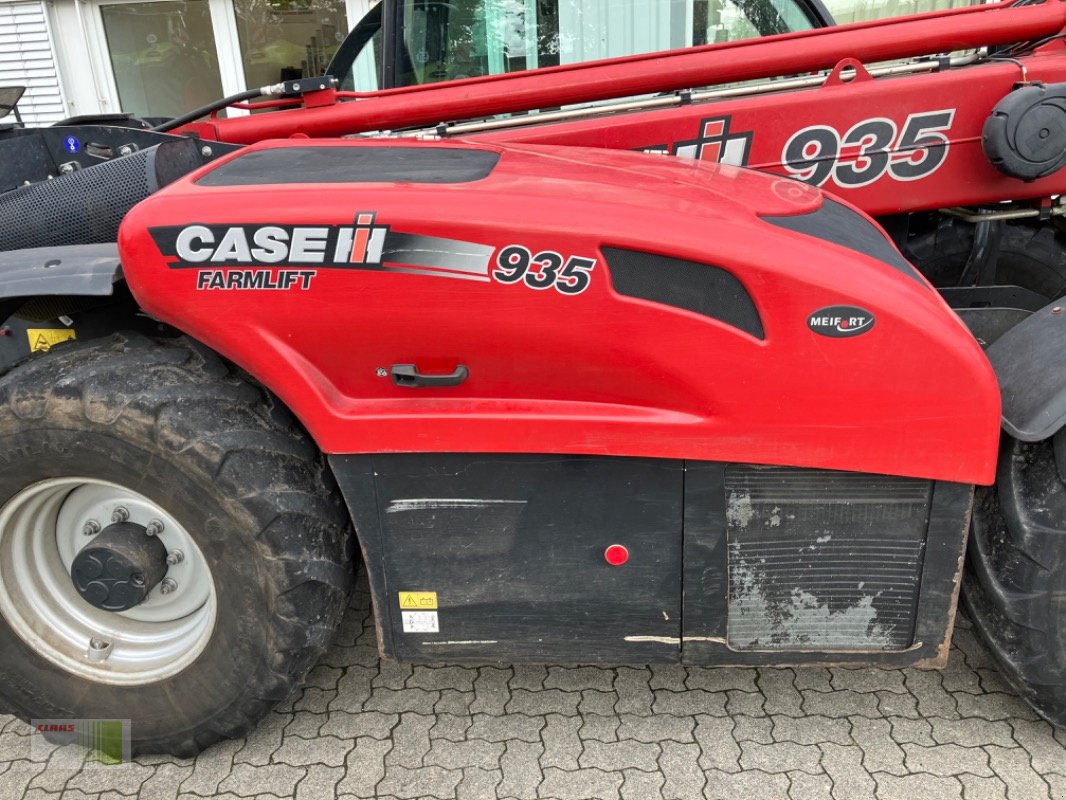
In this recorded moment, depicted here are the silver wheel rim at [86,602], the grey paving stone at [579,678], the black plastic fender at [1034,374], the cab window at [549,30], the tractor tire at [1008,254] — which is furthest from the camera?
the tractor tire at [1008,254]

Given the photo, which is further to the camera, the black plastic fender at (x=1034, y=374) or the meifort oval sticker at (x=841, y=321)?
the black plastic fender at (x=1034, y=374)

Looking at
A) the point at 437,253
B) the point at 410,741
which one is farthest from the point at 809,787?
the point at 437,253

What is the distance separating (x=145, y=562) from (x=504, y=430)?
92 centimetres

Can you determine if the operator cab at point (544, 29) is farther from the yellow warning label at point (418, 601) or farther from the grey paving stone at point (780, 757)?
the grey paving stone at point (780, 757)

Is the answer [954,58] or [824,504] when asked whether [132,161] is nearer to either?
[824,504]

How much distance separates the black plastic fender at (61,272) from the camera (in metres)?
1.80

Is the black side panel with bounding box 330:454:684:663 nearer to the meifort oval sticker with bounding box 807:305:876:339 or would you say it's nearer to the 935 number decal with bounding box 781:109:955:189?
the meifort oval sticker with bounding box 807:305:876:339

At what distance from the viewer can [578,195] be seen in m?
1.73

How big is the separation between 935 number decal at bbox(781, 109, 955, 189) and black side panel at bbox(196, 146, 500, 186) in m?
0.97

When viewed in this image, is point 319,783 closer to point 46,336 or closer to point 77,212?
point 46,336

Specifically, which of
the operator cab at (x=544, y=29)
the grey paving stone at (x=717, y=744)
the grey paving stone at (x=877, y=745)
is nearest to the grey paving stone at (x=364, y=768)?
the grey paving stone at (x=717, y=744)

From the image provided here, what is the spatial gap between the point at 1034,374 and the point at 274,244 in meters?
1.65

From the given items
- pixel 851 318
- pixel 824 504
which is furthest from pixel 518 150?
pixel 824 504

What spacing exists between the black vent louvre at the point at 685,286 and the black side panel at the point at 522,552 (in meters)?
0.34
